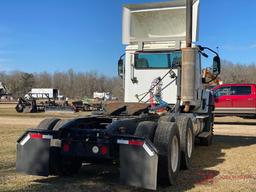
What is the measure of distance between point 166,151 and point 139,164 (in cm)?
64

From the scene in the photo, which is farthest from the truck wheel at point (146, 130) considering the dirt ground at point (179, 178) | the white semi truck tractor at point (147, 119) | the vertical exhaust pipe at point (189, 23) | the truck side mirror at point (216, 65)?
the truck side mirror at point (216, 65)

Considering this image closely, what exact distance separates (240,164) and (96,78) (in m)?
153

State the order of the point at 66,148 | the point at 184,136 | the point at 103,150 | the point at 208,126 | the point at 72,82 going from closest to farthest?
1. the point at 103,150
2. the point at 66,148
3. the point at 184,136
4. the point at 208,126
5. the point at 72,82

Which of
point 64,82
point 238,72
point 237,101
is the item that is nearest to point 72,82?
point 64,82

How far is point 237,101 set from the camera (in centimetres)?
2147

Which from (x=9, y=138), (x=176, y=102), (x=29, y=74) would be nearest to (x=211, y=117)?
(x=176, y=102)

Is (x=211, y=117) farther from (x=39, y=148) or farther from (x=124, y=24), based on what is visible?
(x=39, y=148)

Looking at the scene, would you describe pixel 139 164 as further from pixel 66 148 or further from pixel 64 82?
pixel 64 82

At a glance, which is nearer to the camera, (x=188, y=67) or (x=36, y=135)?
(x=36, y=135)

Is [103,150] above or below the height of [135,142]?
below

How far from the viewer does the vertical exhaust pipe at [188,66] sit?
977cm

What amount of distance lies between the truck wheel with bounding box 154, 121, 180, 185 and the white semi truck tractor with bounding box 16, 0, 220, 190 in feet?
0.05

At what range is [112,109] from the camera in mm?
8203

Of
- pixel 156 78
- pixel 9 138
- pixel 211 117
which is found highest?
pixel 156 78
